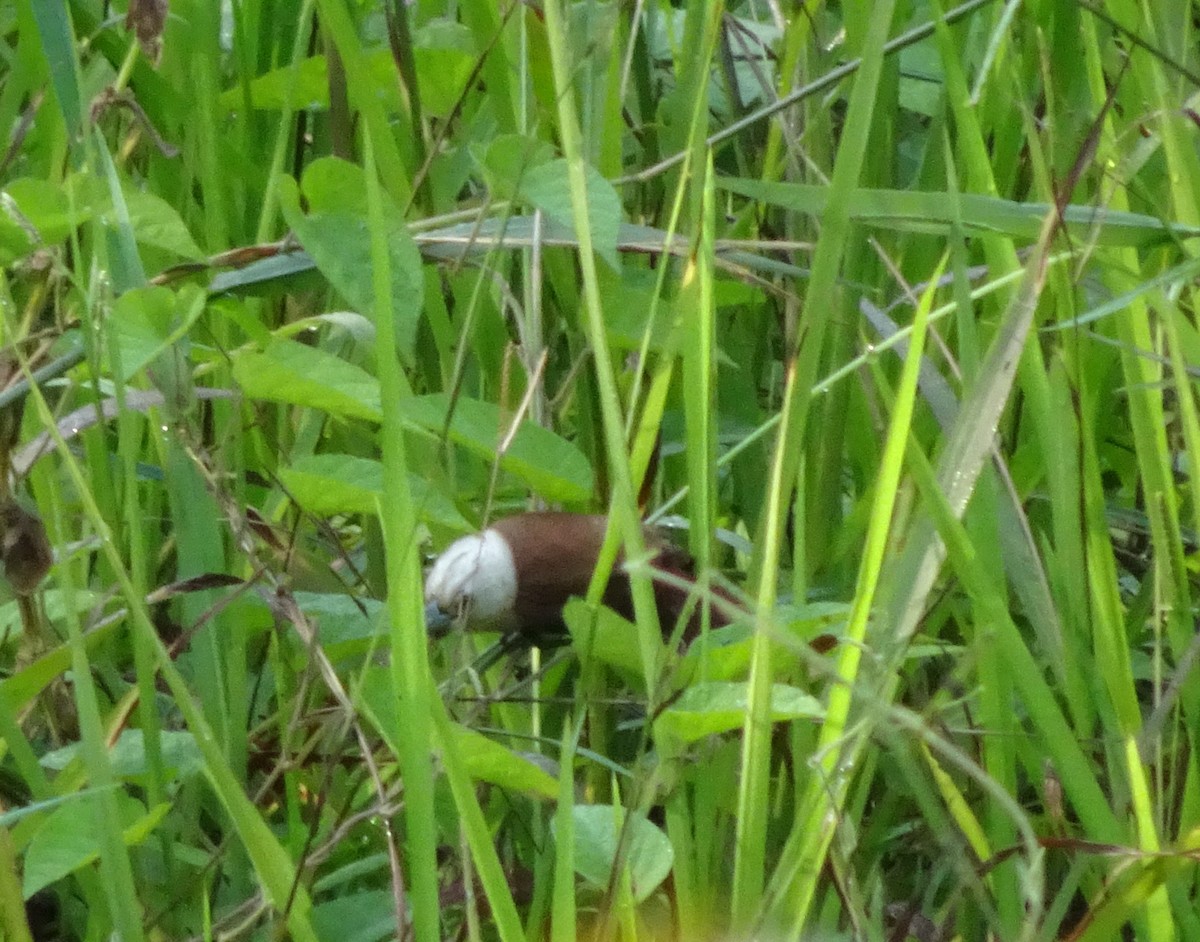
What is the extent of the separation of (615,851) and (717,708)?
8cm

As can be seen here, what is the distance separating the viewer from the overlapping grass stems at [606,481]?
69 centimetres

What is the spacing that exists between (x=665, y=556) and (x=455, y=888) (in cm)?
20

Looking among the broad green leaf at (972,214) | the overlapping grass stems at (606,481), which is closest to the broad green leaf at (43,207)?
the overlapping grass stems at (606,481)

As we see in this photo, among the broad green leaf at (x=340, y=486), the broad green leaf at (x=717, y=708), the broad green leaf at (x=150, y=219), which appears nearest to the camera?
the broad green leaf at (x=717, y=708)

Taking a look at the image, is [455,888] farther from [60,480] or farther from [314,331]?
[314,331]

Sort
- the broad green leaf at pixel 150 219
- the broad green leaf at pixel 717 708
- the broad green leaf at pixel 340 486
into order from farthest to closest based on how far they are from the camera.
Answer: the broad green leaf at pixel 150 219 → the broad green leaf at pixel 340 486 → the broad green leaf at pixel 717 708

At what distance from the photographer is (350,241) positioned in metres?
0.81

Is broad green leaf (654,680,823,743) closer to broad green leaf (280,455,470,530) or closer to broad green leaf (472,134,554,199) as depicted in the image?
broad green leaf (280,455,470,530)

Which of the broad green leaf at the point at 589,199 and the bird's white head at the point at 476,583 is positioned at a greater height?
the broad green leaf at the point at 589,199

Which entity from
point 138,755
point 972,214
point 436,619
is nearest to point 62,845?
point 138,755

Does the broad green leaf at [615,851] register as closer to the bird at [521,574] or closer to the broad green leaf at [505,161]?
the bird at [521,574]

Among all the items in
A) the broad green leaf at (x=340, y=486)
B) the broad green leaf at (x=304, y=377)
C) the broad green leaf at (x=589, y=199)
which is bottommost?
the broad green leaf at (x=340, y=486)

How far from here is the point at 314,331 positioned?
1.15 meters

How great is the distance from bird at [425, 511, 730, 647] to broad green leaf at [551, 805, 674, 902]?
13 centimetres
